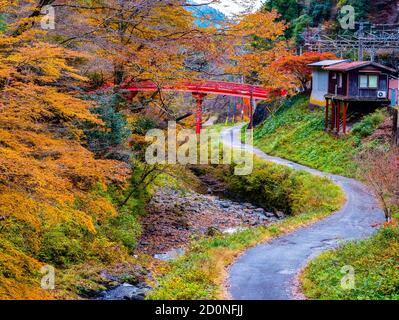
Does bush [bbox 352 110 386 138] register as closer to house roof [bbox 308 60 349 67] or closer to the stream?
house roof [bbox 308 60 349 67]

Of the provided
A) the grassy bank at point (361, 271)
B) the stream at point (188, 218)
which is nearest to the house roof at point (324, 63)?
the stream at point (188, 218)

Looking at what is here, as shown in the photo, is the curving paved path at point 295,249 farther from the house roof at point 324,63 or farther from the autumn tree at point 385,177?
the house roof at point 324,63

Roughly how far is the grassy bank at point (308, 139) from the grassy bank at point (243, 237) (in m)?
2.42

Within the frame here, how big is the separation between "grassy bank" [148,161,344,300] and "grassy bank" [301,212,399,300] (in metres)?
2.46

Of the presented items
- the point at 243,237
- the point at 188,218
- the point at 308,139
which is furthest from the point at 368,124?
the point at 243,237

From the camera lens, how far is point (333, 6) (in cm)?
5288

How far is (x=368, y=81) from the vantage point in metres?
30.3

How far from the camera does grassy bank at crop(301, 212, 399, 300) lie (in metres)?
11.2

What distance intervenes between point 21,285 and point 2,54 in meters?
5.03

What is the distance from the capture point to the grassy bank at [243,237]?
512 inches

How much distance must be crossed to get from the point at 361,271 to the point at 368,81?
20.1 metres

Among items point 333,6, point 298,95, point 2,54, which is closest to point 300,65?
point 298,95

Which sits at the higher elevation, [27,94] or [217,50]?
[217,50]

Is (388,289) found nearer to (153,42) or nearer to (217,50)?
(217,50)
